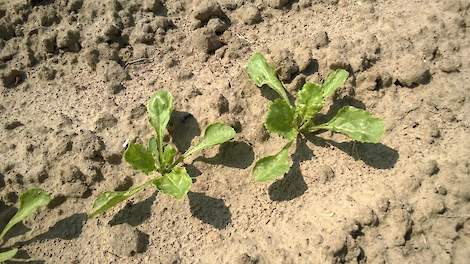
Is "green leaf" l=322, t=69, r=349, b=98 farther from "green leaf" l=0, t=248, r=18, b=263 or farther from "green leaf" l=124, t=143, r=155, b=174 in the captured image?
"green leaf" l=0, t=248, r=18, b=263

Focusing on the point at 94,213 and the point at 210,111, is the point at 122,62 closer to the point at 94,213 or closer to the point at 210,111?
the point at 210,111

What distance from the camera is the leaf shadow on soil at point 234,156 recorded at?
2.33 m

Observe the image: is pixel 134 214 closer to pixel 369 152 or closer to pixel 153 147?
pixel 153 147

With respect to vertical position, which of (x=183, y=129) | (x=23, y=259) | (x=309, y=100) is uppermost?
(x=309, y=100)

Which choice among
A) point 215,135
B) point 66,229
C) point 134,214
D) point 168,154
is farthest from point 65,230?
point 215,135

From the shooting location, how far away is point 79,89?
8.51ft

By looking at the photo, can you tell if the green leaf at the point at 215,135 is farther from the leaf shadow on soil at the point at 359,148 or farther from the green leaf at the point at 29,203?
the green leaf at the point at 29,203

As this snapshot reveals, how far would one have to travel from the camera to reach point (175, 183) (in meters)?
2.12

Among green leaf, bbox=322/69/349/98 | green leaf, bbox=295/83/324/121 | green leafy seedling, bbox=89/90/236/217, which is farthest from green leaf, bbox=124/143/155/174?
green leaf, bbox=322/69/349/98

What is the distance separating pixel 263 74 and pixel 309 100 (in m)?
0.27

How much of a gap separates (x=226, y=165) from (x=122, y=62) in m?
0.88

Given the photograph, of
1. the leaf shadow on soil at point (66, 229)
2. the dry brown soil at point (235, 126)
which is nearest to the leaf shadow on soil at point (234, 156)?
the dry brown soil at point (235, 126)

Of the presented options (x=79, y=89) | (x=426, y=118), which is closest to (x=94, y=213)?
(x=79, y=89)

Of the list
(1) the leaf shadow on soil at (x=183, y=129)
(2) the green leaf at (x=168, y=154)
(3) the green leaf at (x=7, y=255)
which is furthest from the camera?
(1) the leaf shadow on soil at (x=183, y=129)
